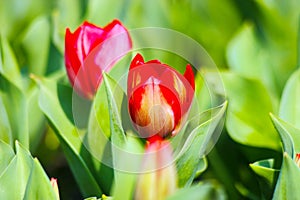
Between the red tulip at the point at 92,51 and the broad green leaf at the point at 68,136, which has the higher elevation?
the red tulip at the point at 92,51

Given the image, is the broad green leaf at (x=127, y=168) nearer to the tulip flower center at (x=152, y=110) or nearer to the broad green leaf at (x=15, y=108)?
the tulip flower center at (x=152, y=110)

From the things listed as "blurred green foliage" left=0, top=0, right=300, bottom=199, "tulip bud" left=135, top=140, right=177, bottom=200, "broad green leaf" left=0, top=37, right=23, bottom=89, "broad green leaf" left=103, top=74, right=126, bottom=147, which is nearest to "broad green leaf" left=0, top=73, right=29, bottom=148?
"blurred green foliage" left=0, top=0, right=300, bottom=199

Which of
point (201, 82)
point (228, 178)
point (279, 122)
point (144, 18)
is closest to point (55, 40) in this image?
point (144, 18)

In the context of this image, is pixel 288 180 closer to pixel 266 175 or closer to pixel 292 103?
pixel 266 175

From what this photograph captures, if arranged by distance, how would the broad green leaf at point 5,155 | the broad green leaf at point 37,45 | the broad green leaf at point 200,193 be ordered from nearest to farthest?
the broad green leaf at point 200,193 → the broad green leaf at point 5,155 → the broad green leaf at point 37,45

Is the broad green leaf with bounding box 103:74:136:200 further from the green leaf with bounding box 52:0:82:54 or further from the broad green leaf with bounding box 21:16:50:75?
the green leaf with bounding box 52:0:82:54

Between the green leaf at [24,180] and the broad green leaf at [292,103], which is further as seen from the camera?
the broad green leaf at [292,103]

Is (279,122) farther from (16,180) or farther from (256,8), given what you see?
(256,8)

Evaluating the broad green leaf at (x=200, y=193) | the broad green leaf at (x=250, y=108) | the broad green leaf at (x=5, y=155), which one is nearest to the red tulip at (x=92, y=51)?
the broad green leaf at (x=5, y=155)
